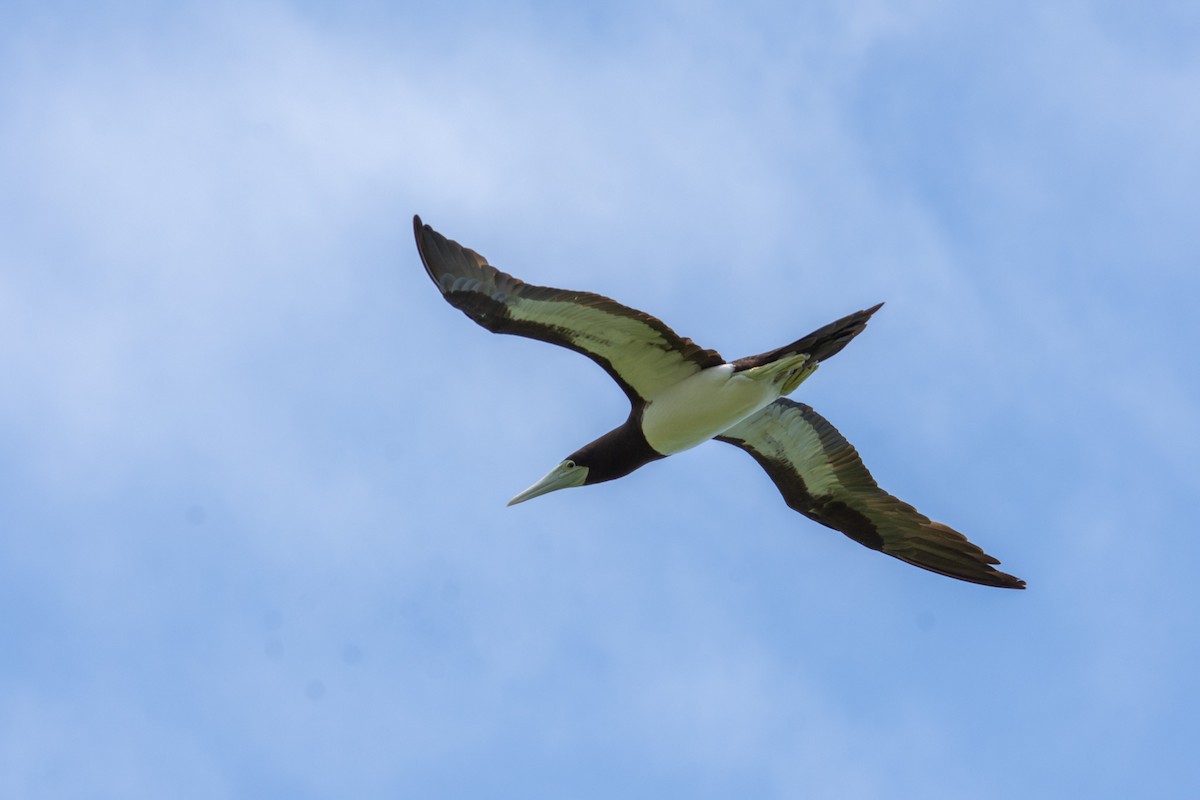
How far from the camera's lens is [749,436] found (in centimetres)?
1783

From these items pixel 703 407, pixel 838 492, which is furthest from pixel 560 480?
pixel 838 492

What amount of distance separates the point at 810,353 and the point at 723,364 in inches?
42.5

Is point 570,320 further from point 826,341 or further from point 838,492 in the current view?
point 838,492

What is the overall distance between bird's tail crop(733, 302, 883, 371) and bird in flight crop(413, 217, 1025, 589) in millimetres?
13

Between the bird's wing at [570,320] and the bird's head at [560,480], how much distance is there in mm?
1112

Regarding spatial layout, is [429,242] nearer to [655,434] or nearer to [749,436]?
[655,434]

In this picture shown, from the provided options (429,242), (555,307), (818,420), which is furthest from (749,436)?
(429,242)

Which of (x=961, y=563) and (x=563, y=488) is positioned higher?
(x=563, y=488)

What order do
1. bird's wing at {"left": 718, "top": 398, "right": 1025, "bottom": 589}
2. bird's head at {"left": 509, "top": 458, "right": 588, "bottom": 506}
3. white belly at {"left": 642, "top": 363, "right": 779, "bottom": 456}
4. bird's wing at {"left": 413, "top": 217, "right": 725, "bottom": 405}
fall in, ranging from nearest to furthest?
bird's wing at {"left": 413, "top": 217, "right": 725, "bottom": 405}, white belly at {"left": 642, "top": 363, "right": 779, "bottom": 456}, bird's head at {"left": 509, "top": 458, "right": 588, "bottom": 506}, bird's wing at {"left": 718, "top": 398, "right": 1025, "bottom": 589}

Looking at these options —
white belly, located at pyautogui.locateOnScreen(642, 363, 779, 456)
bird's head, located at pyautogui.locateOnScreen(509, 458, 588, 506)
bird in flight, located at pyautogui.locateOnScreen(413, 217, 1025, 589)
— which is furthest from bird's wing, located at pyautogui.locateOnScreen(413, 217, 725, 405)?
bird's head, located at pyautogui.locateOnScreen(509, 458, 588, 506)

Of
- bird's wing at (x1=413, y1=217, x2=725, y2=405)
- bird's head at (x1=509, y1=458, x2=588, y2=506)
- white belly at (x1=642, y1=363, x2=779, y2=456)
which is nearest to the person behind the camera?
bird's wing at (x1=413, y1=217, x2=725, y2=405)

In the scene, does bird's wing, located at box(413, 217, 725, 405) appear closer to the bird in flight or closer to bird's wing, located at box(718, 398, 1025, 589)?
the bird in flight

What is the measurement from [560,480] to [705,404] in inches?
79.6

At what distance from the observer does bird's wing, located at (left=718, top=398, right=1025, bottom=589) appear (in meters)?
17.5
